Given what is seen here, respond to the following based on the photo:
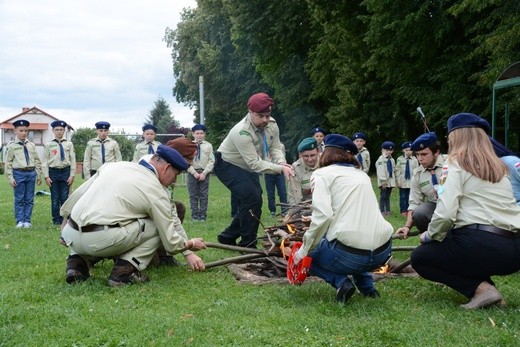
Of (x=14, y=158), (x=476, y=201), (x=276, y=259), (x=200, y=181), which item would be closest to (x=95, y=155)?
(x=14, y=158)

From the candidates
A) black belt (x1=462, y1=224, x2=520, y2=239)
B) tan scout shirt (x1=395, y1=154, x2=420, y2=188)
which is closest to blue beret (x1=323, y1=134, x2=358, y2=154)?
black belt (x1=462, y1=224, x2=520, y2=239)

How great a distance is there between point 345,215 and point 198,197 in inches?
348

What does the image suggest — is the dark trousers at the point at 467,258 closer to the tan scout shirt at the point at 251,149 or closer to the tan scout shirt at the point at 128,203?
the tan scout shirt at the point at 128,203

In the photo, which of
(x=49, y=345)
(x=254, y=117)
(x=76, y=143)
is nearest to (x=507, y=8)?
(x=254, y=117)

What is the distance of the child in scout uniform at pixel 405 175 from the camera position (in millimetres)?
14805

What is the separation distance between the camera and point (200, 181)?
44.8 feet

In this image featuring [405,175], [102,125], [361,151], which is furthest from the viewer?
[361,151]

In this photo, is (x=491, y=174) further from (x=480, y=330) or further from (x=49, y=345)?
(x=49, y=345)

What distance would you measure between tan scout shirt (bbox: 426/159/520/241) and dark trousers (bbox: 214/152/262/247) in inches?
125

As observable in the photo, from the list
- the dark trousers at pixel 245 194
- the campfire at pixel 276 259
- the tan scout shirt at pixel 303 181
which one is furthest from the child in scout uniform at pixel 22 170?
the campfire at pixel 276 259

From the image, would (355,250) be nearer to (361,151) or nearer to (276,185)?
(276,185)

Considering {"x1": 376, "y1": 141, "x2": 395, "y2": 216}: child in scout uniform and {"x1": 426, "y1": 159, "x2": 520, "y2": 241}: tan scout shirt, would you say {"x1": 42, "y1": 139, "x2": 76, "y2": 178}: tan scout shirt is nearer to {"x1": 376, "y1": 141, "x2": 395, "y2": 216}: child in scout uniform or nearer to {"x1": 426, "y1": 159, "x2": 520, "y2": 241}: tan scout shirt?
{"x1": 376, "y1": 141, "x2": 395, "y2": 216}: child in scout uniform

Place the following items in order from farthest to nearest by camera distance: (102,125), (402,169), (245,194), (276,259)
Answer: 1. (402,169)
2. (102,125)
3. (245,194)
4. (276,259)

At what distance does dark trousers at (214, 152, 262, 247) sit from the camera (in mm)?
7949
